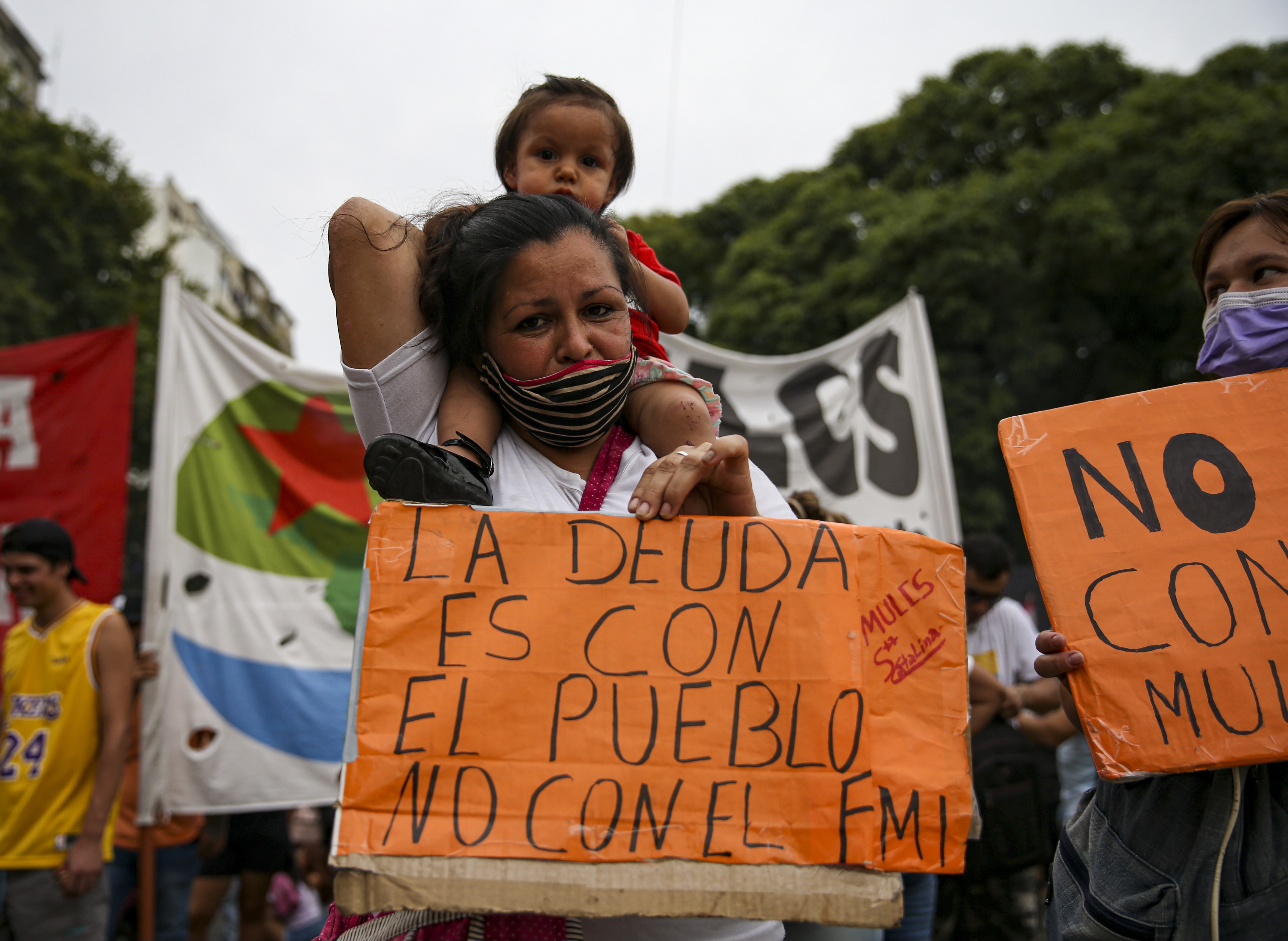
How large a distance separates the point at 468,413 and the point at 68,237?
1756cm

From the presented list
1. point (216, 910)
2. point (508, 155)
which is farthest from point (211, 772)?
point (508, 155)

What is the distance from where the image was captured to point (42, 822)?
11.7ft

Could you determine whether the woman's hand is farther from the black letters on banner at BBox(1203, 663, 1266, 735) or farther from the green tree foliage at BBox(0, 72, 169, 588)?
the green tree foliage at BBox(0, 72, 169, 588)

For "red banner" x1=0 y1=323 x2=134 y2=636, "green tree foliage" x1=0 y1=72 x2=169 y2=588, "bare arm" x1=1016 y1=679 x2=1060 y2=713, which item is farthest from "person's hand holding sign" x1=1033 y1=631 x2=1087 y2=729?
"green tree foliage" x1=0 y1=72 x2=169 y2=588

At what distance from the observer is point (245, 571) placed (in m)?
4.49

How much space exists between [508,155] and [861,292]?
11977 mm

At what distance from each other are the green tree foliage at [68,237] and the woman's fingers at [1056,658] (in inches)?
608

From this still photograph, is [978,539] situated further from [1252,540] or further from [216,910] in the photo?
[216,910]

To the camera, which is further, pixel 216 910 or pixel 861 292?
pixel 861 292

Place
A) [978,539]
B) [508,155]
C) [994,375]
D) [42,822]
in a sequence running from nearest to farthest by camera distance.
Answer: [508,155], [42,822], [978,539], [994,375]

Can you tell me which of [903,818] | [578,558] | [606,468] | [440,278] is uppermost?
[440,278]

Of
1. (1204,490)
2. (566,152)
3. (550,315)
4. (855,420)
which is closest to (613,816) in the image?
(550,315)

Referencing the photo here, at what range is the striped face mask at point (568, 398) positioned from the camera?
1.51 m

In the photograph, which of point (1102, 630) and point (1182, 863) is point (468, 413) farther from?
point (1182, 863)
